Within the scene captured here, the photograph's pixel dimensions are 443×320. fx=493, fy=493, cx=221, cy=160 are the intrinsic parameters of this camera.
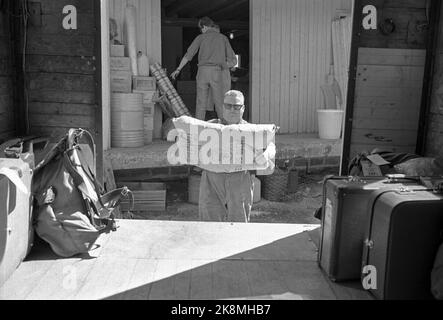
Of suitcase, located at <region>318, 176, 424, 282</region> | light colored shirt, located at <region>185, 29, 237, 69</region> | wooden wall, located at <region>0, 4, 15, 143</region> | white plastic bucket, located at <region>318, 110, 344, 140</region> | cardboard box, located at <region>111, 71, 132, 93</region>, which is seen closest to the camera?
suitcase, located at <region>318, 176, 424, 282</region>

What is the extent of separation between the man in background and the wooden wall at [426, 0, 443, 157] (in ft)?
14.1

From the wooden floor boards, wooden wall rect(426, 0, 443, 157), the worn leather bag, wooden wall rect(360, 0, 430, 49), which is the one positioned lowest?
the wooden floor boards

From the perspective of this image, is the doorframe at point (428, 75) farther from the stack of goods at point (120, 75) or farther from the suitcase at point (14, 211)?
the stack of goods at point (120, 75)

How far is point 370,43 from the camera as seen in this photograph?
4.15 meters

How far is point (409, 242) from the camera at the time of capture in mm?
2256

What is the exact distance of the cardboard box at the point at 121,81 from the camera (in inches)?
293

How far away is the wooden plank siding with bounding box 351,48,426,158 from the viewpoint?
13.7ft

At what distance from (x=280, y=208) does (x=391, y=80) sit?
135 inches

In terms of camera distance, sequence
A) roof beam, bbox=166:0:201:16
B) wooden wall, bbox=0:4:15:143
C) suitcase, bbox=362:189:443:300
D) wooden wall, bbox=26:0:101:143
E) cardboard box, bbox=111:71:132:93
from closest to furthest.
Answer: suitcase, bbox=362:189:443:300, wooden wall, bbox=0:4:15:143, wooden wall, bbox=26:0:101:143, cardboard box, bbox=111:71:132:93, roof beam, bbox=166:0:201:16

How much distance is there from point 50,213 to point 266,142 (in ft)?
6.41

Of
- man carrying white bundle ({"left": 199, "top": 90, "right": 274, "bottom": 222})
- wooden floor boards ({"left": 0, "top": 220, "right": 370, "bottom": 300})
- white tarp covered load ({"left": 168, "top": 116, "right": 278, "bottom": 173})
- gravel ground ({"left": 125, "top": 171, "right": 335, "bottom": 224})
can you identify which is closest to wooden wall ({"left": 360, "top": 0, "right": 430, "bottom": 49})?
white tarp covered load ({"left": 168, "top": 116, "right": 278, "bottom": 173})

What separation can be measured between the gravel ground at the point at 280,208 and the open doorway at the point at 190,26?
2.00 metres

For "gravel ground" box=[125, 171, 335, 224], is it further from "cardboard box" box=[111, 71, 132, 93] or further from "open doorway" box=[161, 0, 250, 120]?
"open doorway" box=[161, 0, 250, 120]

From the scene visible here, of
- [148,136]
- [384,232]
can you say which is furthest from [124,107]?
[384,232]
